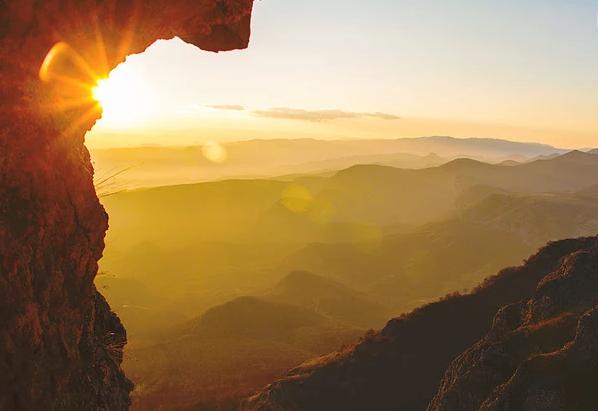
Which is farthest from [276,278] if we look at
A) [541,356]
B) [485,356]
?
[541,356]

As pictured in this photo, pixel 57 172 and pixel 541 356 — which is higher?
pixel 57 172

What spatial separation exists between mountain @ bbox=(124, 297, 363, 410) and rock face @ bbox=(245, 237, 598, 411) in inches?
325

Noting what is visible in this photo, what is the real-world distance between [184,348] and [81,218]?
5382cm

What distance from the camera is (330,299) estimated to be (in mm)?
92750

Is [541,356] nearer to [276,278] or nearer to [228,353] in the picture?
[228,353]

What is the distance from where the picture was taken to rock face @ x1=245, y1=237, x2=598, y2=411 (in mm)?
22125

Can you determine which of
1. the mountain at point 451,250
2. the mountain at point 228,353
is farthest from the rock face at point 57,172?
the mountain at point 451,250

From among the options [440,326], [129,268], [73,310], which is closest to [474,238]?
[440,326]

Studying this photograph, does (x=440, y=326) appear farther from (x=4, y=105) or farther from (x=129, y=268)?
(x=129, y=268)

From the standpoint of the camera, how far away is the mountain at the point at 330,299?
279 ft

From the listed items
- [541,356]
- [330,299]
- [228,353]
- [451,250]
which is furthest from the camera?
[451,250]

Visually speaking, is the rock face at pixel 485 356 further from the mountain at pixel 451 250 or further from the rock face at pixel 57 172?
the mountain at pixel 451 250

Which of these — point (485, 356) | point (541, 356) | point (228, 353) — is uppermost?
point (541, 356)

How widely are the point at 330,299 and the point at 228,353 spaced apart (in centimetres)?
3638
